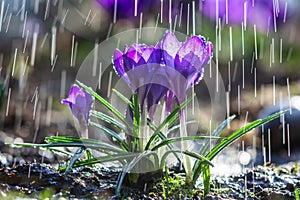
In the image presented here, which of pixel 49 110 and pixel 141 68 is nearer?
pixel 141 68

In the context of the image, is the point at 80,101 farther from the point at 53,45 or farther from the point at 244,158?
the point at 53,45

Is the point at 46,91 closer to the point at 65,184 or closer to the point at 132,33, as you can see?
the point at 132,33

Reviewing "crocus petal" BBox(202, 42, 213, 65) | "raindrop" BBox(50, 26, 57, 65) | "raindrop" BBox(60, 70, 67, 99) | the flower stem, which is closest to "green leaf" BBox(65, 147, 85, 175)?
the flower stem

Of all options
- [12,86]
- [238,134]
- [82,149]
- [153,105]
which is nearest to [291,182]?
[238,134]

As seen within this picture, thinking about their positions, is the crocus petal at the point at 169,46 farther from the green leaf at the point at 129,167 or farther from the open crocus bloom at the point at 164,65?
the green leaf at the point at 129,167

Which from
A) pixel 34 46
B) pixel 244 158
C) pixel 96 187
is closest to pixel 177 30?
pixel 244 158

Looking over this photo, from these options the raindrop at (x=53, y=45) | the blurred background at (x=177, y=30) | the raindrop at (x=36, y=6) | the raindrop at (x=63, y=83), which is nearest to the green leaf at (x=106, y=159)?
the blurred background at (x=177, y=30)

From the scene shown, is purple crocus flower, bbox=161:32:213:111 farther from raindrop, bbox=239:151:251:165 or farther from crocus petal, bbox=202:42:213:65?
raindrop, bbox=239:151:251:165
